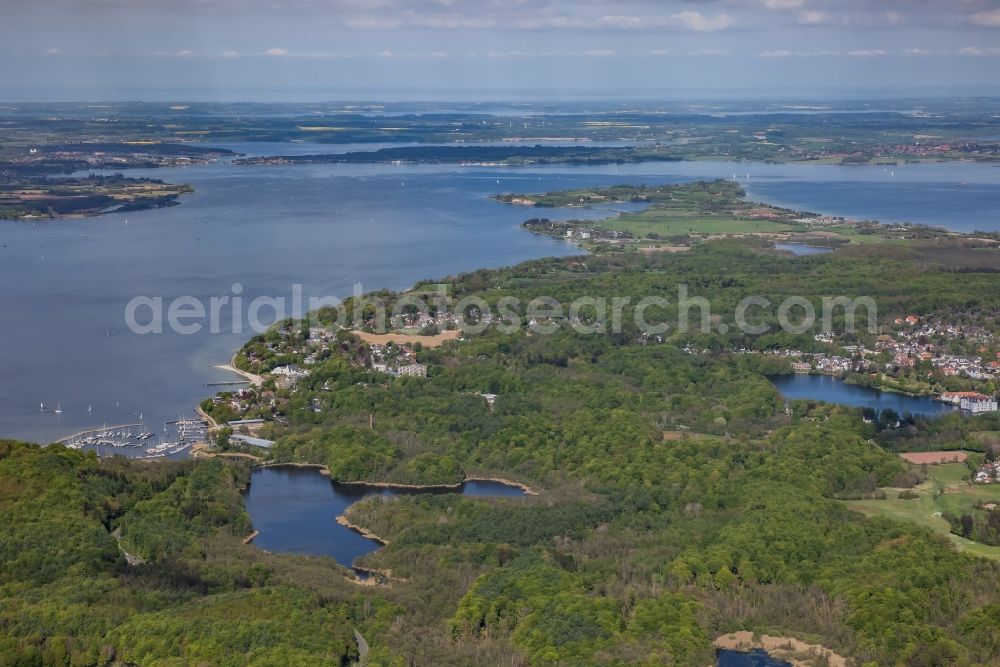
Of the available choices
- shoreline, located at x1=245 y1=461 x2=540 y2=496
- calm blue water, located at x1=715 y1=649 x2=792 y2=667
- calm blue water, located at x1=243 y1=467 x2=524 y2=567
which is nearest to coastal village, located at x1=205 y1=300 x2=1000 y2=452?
calm blue water, located at x1=243 y1=467 x2=524 y2=567

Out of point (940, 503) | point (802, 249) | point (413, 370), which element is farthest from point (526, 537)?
point (802, 249)

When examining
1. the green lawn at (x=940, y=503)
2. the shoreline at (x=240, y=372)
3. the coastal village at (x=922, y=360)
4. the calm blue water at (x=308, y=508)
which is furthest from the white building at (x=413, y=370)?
the green lawn at (x=940, y=503)

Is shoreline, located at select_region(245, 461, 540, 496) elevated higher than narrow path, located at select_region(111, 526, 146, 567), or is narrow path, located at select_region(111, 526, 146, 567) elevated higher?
narrow path, located at select_region(111, 526, 146, 567)

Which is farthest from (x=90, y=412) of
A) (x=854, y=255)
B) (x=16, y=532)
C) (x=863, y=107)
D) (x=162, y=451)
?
(x=863, y=107)

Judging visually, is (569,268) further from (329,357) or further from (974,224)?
(974,224)

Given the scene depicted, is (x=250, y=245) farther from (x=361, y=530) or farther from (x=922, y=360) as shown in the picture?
(x=361, y=530)

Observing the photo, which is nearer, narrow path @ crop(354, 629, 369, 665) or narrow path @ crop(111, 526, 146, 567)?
narrow path @ crop(354, 629, 369, 665)

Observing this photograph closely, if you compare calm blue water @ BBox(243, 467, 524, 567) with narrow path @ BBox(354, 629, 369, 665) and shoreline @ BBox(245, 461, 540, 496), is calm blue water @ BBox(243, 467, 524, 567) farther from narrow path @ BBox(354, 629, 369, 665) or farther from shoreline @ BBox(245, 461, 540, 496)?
narrow path @ BBox(354, 629, 369, 665)
